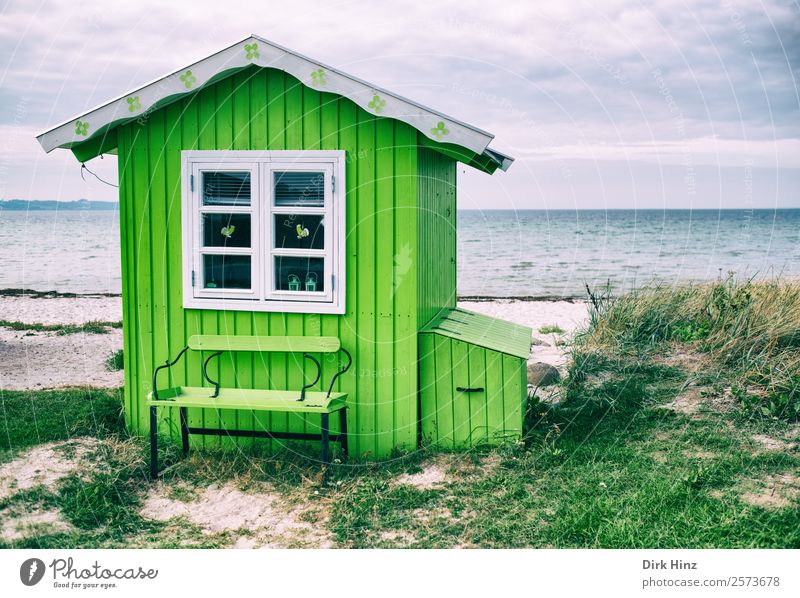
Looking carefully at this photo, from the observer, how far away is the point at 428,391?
7293 millimetres

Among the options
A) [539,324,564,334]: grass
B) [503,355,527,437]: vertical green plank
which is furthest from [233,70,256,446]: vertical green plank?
[539,324,564,334]: grass

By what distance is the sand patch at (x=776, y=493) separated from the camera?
588 centimetres

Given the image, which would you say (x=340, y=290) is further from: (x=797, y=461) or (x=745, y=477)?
(x=797, y=461)

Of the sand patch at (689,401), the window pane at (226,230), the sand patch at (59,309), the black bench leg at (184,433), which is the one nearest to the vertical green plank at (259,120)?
the window pane at (226,230)

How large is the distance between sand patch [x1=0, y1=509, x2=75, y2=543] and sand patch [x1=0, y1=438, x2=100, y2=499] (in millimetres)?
368

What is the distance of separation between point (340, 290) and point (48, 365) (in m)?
6.46

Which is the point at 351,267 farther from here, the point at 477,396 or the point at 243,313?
the point at 477,396

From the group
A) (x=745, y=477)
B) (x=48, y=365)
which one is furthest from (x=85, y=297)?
(x=745, y=477)

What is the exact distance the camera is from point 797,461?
6.70 m

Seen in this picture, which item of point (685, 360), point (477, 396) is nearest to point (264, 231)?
point (477, 396)

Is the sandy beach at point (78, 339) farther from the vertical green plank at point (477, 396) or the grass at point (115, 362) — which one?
the vertical green plank at point (477, 396)

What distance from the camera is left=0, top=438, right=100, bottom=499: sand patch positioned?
6.43 m

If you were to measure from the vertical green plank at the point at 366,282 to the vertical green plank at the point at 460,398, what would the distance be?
75cm

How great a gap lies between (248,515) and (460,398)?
7.23 ft
